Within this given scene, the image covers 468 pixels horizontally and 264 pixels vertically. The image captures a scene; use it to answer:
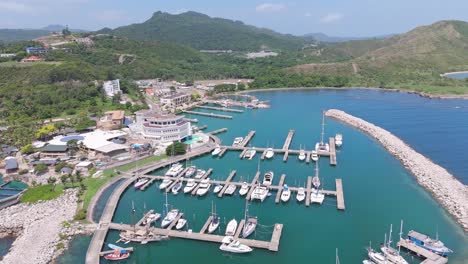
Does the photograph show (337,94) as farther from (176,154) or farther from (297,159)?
(176,154)

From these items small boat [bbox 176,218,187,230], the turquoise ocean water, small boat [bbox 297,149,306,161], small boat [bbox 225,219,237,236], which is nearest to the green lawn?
the turquoise ocean water

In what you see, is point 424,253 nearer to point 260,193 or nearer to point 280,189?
point 280,189

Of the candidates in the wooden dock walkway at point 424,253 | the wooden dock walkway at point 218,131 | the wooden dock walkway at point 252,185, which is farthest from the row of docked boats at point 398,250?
the wooden dock walkway at point 218,131

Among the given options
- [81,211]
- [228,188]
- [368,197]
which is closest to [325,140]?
[368,197]

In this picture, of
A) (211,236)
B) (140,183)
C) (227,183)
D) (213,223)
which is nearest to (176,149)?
(140,183)

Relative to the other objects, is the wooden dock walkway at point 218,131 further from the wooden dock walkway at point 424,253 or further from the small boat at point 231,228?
the wooden dock walkway at point 424,253

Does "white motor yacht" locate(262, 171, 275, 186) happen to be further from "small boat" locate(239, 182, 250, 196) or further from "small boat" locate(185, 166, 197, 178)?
"small boat" locate(185, 166, 197, 178)
